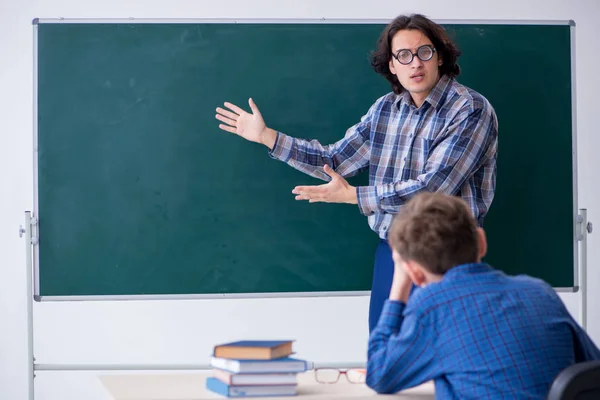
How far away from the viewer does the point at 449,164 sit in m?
2.94

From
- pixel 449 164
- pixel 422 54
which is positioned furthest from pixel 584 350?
pixel 422 54

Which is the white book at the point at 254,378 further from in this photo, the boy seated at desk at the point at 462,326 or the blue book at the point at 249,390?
the boy seated at desk at the point at 462,326

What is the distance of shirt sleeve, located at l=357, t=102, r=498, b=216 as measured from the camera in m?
2.95

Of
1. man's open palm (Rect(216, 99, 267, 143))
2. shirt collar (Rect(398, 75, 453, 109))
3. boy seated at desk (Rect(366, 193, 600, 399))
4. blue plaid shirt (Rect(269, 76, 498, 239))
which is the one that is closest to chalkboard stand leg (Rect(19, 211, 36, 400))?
man's open palm (Rect(216, 99, 267, 143))

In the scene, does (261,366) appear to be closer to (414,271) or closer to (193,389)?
(193,389)

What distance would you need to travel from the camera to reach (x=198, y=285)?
3.53 m

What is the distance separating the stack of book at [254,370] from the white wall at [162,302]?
2.56 metres

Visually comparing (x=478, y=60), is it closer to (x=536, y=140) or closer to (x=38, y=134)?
(x=536, y=140)

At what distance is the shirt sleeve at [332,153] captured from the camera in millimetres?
3393

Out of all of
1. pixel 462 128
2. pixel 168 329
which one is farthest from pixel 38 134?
pixel 462 128

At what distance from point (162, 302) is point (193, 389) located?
256cm

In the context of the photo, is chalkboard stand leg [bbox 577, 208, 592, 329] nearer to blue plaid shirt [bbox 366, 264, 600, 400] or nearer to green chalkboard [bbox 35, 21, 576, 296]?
green chalkboard [bbox 35, 21, 576, 296]

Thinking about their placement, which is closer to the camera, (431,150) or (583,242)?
(431,150)

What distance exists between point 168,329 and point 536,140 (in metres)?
2.23
